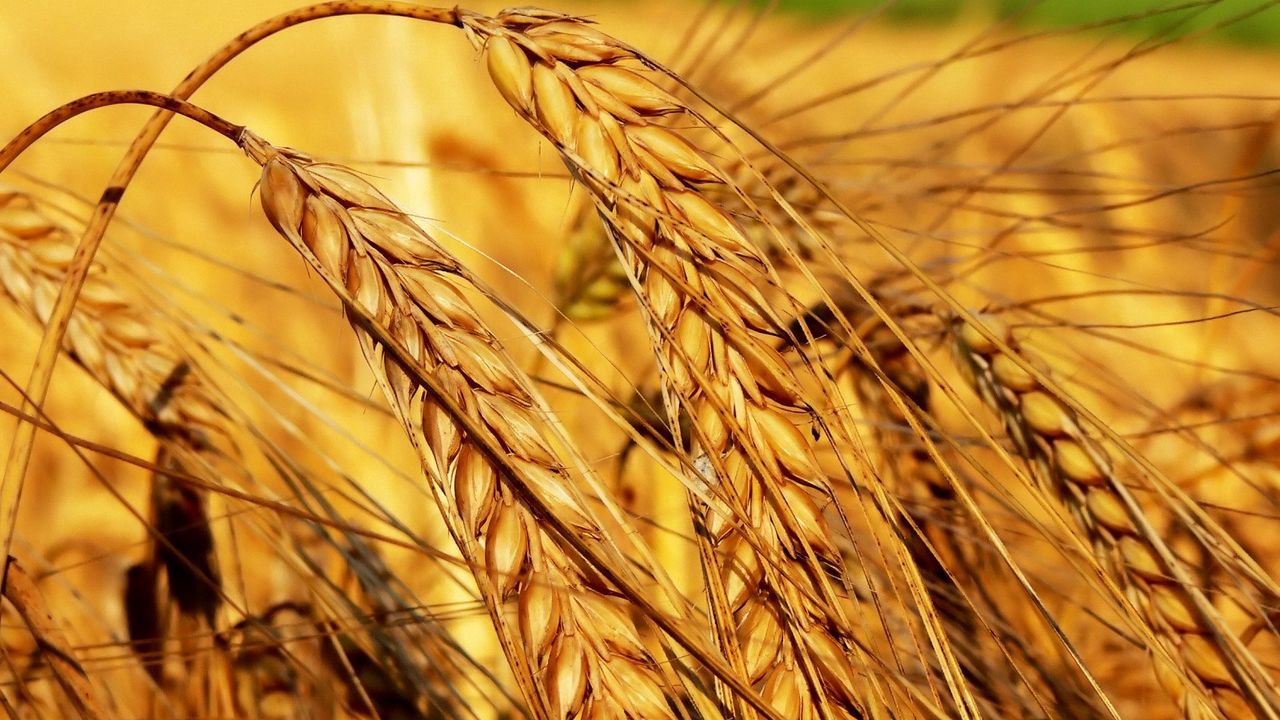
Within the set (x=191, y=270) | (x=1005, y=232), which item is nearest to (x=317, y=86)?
(x=191, y=270)

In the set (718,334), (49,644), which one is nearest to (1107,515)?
(718,334)

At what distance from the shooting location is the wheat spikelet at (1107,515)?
1.17 ft

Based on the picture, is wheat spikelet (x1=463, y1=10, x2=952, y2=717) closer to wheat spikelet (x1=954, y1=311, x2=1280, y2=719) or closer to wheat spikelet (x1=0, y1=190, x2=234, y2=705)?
wheat spikelet (x1=954, y1=311, x2=1280, y2=719)

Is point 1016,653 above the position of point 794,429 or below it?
below

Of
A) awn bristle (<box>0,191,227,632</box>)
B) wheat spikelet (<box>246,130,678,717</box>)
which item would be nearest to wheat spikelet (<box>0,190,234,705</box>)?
awn bristle (<box>0,191,227,632</box>)

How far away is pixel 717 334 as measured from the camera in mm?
275

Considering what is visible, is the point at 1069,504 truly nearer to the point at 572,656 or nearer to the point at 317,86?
the point at 572,656

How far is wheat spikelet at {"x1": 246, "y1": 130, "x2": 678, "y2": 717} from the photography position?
0.25 m

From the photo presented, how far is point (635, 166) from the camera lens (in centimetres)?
27

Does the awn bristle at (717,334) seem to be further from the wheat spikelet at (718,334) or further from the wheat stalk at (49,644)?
the wheat stalk at (49,644)

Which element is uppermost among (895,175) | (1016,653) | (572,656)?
(895,175)

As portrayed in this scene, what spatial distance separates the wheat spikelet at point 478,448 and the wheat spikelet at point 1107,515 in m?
0.17

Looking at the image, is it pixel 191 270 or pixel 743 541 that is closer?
pixel 743 541

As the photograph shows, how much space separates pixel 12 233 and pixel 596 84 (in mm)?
282
